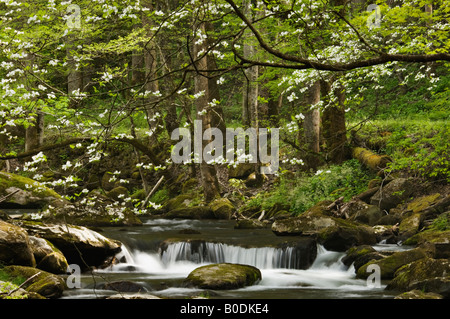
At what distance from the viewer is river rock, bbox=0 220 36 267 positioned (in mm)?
9703

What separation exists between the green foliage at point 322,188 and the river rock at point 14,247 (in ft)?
31.2

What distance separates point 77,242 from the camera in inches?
455

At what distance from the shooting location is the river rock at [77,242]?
11.6 metres


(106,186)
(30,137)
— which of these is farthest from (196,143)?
(30,137)

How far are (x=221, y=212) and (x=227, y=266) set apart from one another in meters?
7.42

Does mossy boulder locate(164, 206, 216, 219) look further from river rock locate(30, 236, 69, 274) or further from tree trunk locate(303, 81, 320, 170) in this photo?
river rock locate(30, 236, 69, 274)

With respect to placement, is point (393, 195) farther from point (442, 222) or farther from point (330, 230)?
point (330, 230)

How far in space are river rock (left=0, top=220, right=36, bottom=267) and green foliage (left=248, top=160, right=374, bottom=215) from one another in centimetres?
951

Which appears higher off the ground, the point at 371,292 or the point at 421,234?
the point at 421,234

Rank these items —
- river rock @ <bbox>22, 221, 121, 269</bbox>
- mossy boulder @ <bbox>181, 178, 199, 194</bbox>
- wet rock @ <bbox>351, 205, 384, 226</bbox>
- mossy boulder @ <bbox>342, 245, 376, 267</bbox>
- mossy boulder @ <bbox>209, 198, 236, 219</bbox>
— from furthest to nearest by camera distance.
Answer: mossy boulder @ <bbox>181, 178, 199, 194</bbox>, mossy boulder @ <bbox>209, 198, 236, 219</bbox>, wet rock @ <bbox>351, 205, 384, 226</bbox>, river rock @ <bbox>22, 221, 121, 269</bbox>, mossy boulder @ <bbox>342, 245, 376, 267</bbox>

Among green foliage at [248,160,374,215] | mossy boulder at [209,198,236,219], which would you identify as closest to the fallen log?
green foliage at [248,160,374,215]

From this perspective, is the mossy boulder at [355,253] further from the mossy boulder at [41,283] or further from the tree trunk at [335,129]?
the mossy boulder at [41,283]
